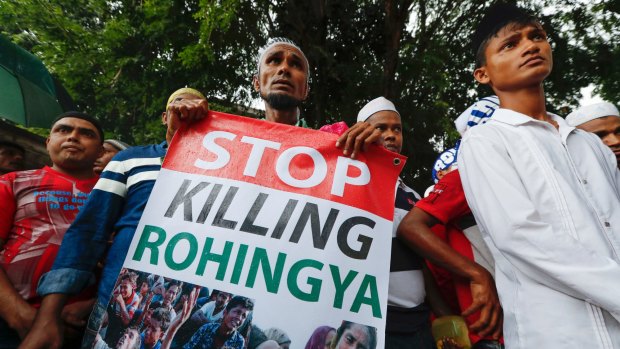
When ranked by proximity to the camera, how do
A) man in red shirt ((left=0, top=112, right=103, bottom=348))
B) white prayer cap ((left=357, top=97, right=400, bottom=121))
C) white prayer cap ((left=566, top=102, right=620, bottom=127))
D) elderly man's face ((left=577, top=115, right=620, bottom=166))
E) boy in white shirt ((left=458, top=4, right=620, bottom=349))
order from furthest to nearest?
white prayer cap ((left=357, top=97, right=400, bottom=121)) → white prayer cap ((left=566, top=102, right=620, bottom=127)) → elderly man's face ((left=577, top=115, right=620, bottom=166)) → man in red shirt ((left=0, top=112, right=103, bottom=348)) → boy in white shirt ((left=458, top=4, right=620, bottom=349))

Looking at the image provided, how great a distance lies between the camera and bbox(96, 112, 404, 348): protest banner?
141cm

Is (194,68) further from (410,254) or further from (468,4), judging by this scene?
(410,254)

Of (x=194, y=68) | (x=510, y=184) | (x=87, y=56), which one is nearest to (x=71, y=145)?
(x=510, y=184)

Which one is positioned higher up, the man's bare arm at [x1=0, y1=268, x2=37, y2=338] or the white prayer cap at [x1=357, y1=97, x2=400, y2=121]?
the white prayer cap at [x1=357, y1=97, x2=400, y2=121]

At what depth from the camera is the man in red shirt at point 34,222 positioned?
1.83 meters

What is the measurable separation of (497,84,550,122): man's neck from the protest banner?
1.71ft

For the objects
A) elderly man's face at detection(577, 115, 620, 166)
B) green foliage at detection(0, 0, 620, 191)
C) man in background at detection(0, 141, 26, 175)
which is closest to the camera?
elderly man's face at detection(577, 115, 620, 166)

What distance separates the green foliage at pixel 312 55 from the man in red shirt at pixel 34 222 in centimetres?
447

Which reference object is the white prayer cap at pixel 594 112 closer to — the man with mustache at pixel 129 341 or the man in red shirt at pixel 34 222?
the man with mustache at pixel 129 341

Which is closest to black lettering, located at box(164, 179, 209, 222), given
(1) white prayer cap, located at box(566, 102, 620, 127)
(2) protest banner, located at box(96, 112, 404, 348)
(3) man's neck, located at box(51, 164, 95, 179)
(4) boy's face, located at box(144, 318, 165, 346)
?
(2) protest banner, located at box(96, 112, 404, 348)

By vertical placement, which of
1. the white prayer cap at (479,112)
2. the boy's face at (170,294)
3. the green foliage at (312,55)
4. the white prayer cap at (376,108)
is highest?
the green foliage at (312,55)

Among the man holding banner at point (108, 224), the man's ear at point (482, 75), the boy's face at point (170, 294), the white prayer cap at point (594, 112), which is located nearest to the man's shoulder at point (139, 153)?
the man holding banner at point (108, 224)

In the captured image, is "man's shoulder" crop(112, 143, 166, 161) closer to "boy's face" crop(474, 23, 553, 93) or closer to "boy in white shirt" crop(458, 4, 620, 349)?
"boy in white shirt" crop(458, 4, 620, 349)

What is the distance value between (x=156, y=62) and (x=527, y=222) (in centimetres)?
702
